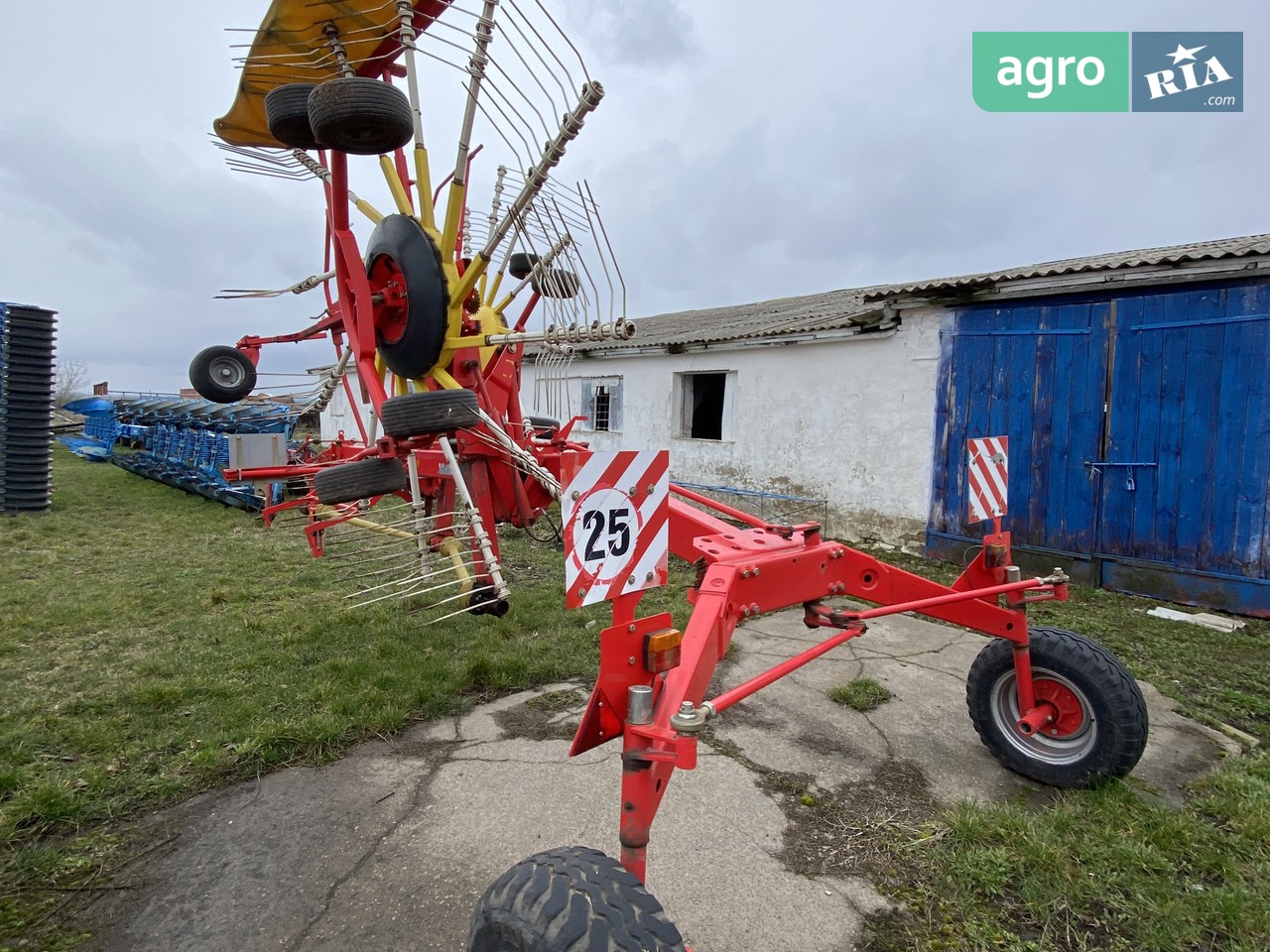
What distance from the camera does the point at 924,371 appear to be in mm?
7531

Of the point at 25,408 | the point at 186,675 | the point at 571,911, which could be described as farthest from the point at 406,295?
the point at 25,408

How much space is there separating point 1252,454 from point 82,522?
13198 mm

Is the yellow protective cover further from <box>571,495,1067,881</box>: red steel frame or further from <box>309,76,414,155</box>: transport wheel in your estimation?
<box>571,495,1067,881</box>: red steel frame

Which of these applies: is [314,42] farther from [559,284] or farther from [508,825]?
[508,825]

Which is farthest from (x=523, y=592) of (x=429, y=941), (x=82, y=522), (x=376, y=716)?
(x=82, y=522)

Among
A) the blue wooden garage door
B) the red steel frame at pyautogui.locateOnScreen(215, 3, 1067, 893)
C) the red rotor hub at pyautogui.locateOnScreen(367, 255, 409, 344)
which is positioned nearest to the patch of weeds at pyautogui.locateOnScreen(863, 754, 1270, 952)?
the red steel frame at pyautogui.locateOnScreen(215, 3, 1067, 893)

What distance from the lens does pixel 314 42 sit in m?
3.69

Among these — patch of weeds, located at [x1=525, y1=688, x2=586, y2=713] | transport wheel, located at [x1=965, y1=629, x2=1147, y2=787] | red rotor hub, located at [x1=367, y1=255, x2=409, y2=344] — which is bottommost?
patch of weeds, located at [x1=525, y1=688, x2=586, y2=713]

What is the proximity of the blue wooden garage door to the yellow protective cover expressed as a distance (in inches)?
239

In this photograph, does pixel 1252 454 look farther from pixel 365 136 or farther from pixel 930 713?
pixel 365 136

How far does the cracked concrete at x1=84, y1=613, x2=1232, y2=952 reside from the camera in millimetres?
2154

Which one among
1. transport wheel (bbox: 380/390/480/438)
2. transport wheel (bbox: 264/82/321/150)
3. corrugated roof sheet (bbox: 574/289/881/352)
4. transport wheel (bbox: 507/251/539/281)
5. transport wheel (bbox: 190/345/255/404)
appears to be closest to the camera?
transport wheel (bbox: 380/390/480/438)

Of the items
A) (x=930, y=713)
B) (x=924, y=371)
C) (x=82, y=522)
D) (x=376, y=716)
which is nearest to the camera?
(x=376, y=716)

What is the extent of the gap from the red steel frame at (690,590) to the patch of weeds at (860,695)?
0.94m
